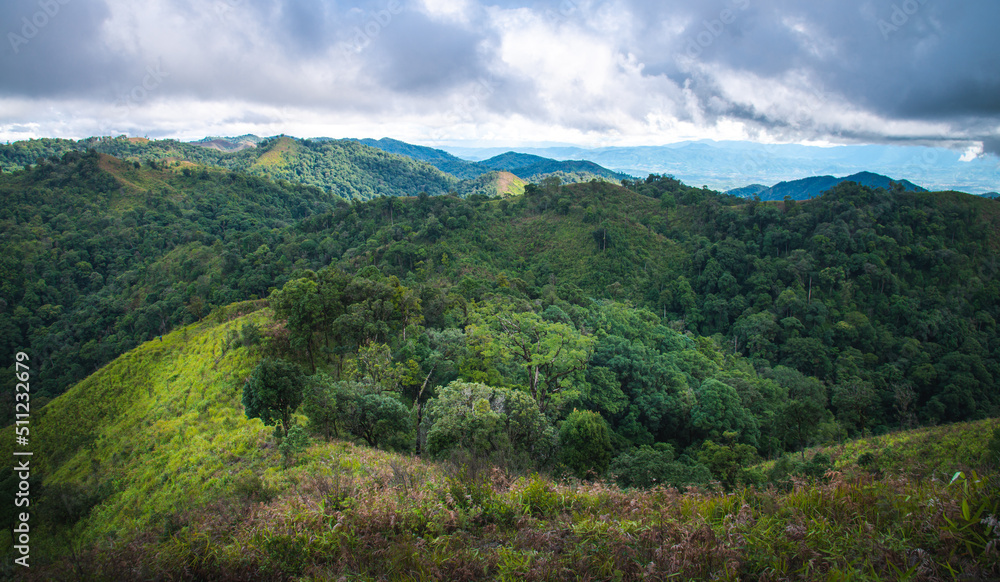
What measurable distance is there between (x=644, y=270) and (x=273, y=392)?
54547 millimetres

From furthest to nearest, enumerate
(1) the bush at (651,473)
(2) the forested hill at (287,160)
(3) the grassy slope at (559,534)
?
(2) the forested hill at (287,160) → (1) the bush at (651,473) → (3) the grassy slope at (559,534)

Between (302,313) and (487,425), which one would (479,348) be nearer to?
(487,425)

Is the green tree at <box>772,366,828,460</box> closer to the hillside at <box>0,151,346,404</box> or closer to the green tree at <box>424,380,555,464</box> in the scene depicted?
the green tree at <box>424,380,555,464</box>

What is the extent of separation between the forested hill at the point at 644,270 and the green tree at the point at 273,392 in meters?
13.2

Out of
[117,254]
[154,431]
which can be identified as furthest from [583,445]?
[117,254]

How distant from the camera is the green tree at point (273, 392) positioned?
13.4m

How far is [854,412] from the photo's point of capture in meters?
32.6

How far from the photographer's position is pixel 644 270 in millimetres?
59688

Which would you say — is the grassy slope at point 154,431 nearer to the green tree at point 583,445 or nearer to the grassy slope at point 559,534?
the grassy slope at point 559,534

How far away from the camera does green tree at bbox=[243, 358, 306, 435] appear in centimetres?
1338

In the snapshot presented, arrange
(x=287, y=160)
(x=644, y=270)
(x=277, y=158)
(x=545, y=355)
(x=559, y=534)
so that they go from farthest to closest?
1. (x=287, y=160)
2. (x=277, y=158)
3. (x=644, y=270)
4. (x=545, y=355)
5. (x=559, y=534)

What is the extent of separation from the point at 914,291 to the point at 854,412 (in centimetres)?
2930

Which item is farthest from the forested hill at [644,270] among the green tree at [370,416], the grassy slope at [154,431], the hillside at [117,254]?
the green tree at [370,416]

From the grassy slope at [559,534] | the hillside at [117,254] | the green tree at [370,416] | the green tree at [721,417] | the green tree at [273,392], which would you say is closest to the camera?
the grassy slope at [559,534]
